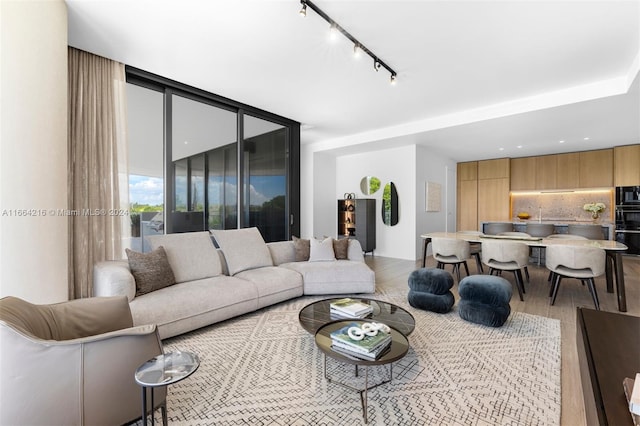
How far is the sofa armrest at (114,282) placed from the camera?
2426 mm

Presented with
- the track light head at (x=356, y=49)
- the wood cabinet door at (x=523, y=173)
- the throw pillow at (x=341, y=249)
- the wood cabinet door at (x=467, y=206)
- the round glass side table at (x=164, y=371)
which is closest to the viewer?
the round glass side table at (x=164, y=371)

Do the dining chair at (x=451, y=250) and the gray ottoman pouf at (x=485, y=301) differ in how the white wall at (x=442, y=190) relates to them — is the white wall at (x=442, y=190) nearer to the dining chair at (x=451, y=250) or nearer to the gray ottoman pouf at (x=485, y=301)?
the dining chair at (x=451, y=250)

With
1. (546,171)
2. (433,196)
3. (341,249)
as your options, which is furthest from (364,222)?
(546,171)

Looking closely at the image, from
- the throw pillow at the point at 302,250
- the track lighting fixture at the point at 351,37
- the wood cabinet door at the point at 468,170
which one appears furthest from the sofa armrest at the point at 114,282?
the wood cabinet door at the point at 468,170

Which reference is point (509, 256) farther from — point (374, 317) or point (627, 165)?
point (627, 165)

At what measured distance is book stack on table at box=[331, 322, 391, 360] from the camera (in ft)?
5.53

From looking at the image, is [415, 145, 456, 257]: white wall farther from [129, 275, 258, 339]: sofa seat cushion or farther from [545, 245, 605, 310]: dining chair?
[129, 275, 258, 339]: sofa seat cushion

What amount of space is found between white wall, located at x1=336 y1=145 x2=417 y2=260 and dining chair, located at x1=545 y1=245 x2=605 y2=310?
123 inches

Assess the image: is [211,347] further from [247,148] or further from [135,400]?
[247,148]

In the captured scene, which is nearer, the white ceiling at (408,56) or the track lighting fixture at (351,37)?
the track lighting fixture at (351,37)

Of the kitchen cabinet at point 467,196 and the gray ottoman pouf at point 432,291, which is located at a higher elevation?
the kitchen cabinet at point 467,196

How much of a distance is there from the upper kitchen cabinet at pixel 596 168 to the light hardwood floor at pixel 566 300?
5.93 ft

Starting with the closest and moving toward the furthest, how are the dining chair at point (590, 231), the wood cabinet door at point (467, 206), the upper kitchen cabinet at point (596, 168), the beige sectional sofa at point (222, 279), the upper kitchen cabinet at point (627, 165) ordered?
the beige sectional sofa at point (222, 279)
the dining chair at point (590, 231)
the upper kitchen cabinet at point (627, 165)
the upper kitchen cabinet at point (596, 168)
the wood cabinet door at point (467, 206)

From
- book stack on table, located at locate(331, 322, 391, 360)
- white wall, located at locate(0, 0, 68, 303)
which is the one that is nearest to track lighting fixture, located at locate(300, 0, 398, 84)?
white wall, located at locate(0, 0, 68, 303)
